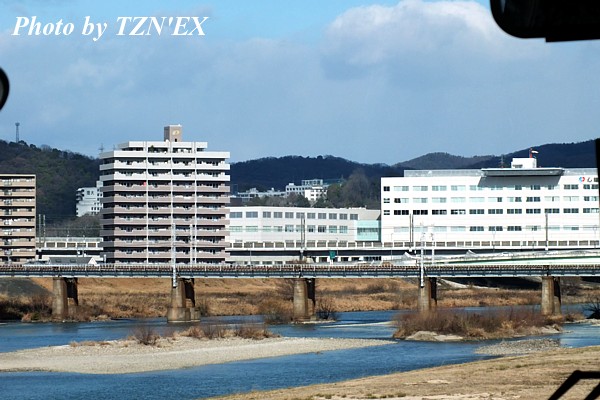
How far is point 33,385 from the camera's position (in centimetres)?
6694

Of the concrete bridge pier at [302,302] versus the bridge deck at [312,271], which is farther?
the bridge deck at [312,271]

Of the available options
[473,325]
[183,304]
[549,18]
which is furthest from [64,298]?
[549,18]

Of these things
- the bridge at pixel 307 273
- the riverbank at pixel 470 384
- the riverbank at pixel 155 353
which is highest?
the bridge at pixel 307 273

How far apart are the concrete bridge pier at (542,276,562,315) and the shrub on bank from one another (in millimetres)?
16169

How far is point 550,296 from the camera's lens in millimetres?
125938

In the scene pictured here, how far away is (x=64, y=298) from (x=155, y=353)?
51.0 metres

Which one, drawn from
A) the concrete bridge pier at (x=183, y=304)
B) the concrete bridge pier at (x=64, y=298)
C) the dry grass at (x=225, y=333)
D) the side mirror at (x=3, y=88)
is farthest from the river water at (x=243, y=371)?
the side mirror at (x=3, y=88)

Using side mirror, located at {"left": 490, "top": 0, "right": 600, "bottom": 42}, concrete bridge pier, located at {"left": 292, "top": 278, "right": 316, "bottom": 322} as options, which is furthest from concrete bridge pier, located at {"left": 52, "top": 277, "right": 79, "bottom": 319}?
side mirror, located at {"left": 490, "top": 0, "right": 600, "bottom": 42}

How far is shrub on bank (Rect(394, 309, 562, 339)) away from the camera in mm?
101562

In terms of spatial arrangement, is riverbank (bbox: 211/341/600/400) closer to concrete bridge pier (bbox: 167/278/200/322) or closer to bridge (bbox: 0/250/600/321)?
bridge (bbox: 0/250/600/321)

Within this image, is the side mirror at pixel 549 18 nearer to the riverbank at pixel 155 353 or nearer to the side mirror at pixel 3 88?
the side mirror at pixel 3 88

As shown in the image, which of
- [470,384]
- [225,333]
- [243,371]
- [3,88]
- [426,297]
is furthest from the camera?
[426,297]

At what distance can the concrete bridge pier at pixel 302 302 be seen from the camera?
130 metres

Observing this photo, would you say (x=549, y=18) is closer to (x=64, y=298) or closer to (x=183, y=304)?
(x=183, y=304)
